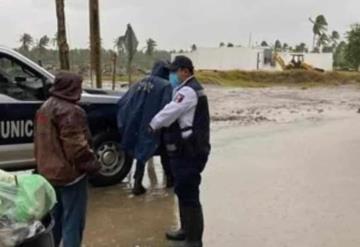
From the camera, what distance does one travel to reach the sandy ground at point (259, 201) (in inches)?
270

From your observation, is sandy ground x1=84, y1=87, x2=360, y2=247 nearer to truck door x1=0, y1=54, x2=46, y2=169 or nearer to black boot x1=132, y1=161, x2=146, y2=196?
black boot x1=132, y1=161, x2=146, y2=196

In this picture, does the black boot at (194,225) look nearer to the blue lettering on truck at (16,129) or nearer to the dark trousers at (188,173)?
the dark trousers at (188,173)

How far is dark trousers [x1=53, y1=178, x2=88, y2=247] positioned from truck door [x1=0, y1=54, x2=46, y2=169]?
2985 mm

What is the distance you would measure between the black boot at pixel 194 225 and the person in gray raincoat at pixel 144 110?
219 centimetres

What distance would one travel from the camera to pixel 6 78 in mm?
8344

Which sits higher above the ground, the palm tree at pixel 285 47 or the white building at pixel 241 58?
the palm tree at pixel 285 47

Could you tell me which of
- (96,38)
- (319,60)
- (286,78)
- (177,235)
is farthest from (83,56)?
(177,235)

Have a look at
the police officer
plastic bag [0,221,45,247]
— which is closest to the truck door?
the police officer

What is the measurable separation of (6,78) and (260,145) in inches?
264

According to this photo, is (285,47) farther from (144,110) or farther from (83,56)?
(144,110)

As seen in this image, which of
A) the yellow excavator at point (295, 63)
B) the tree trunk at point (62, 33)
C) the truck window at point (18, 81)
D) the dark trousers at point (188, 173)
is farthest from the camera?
the yellow excavator at point (295, 63)

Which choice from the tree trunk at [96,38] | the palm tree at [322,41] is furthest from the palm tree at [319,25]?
the tree trunk at [96,38]

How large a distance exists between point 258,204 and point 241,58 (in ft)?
253

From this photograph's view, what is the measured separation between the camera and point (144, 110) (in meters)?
8.45
